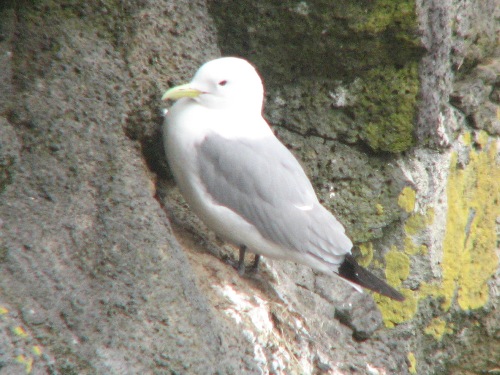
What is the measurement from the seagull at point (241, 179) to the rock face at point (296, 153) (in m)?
0.14

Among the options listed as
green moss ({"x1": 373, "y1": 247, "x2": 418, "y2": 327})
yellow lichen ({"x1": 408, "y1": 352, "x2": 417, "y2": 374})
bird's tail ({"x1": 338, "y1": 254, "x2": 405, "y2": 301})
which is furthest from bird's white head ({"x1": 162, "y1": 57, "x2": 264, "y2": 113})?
yellow lichen ({"x1": 408, "y1": 352, "x2": 417, "y2": 374})

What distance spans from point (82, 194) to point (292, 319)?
2.96 ft

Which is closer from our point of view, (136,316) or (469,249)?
(136,316)

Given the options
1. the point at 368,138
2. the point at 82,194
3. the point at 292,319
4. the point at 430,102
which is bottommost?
the point at 292,319

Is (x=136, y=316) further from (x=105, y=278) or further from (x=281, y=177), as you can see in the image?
(x=281, y=177)

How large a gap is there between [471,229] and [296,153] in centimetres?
97

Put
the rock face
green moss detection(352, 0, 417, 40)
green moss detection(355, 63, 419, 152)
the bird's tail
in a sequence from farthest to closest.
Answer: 1. green moss detection(355, 63, 419, 152)
2. green moss detection(352, 0, 417, 40)
3. the bird's tail
4. the rock face

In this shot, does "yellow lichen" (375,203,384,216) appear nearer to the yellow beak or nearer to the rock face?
the rock face

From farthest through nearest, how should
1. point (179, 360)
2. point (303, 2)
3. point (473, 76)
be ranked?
1. point (473, 76)
2. point (303, 2)
3. point (179, 360)

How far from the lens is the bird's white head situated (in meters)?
2.87

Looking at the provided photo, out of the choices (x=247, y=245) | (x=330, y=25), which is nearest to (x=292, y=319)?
(x=247, y=245)

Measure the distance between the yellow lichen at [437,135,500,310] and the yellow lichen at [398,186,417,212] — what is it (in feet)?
0.74

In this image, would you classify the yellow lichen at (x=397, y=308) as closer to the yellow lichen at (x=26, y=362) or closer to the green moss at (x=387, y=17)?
the green moss at (x=387, y=17)

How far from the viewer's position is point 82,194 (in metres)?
2.46
